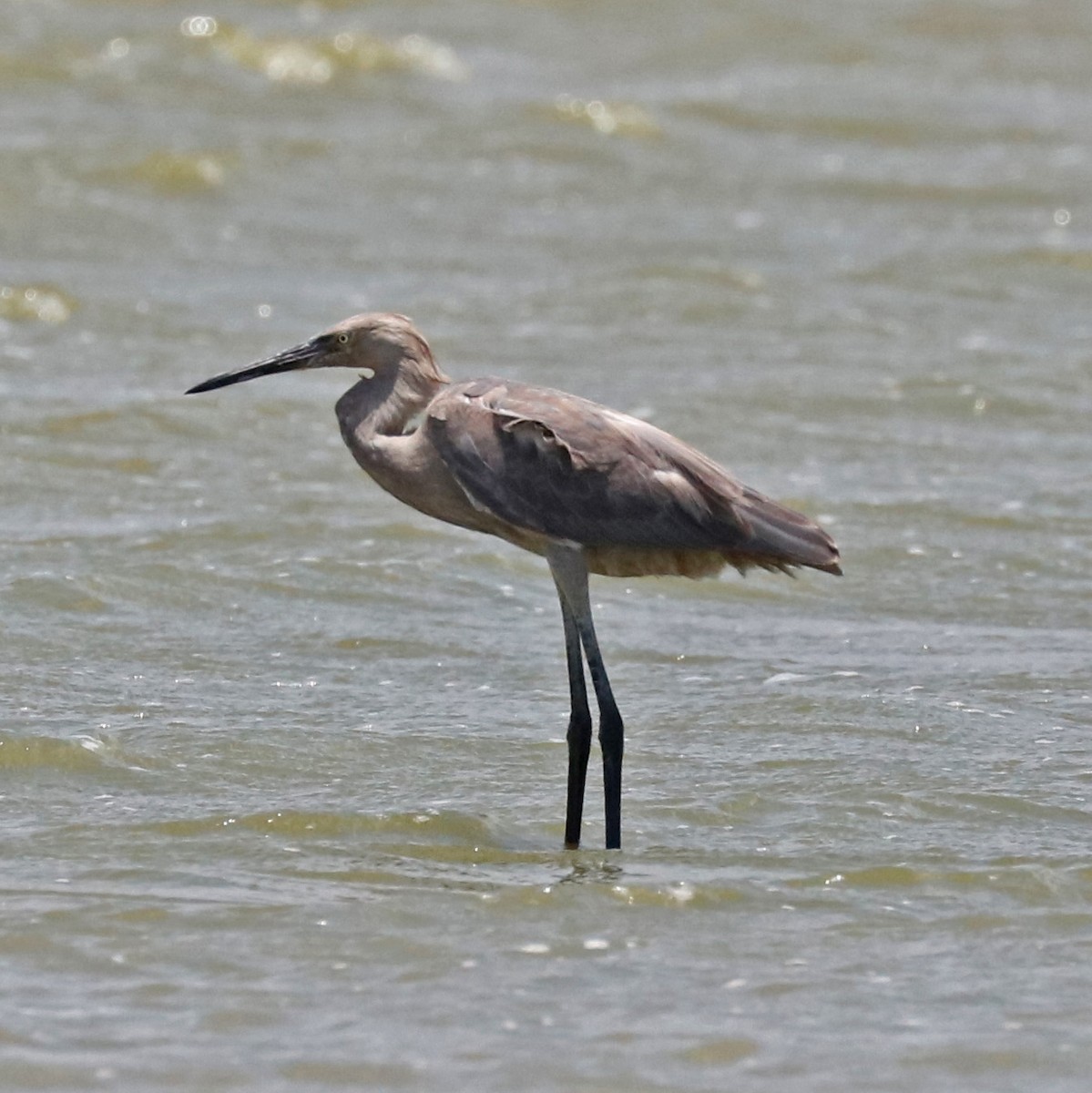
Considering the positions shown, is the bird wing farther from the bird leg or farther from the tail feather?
the bird leg

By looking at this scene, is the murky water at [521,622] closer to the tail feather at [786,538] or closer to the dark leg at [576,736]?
the dark leg at [576,736]

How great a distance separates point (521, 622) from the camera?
884 centimetres

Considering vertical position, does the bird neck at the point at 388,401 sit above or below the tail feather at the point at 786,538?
above

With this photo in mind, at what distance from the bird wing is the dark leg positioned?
314 mm

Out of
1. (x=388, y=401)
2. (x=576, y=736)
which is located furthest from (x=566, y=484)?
(x=576, y=736)

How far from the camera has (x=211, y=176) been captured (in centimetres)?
1675

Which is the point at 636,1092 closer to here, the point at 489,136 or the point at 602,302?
the point at 602,302

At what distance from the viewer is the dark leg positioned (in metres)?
6.51

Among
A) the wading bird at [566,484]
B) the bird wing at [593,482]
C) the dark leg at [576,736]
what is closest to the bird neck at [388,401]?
the wading bird at [566,484]

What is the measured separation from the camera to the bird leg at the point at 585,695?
648cm

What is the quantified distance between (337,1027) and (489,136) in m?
14.4

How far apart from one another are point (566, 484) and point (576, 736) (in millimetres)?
784

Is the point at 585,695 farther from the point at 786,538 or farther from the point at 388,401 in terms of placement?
the point at 388,401

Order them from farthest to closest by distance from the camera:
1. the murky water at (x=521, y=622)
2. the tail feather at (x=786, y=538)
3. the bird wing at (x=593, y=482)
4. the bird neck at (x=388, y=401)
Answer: the bird neck at (x=388, y=401)
the tail feather at (x=786, y=538)
the bird wing at (x=593, y=482)
the murky water at (x=521, y=622)
